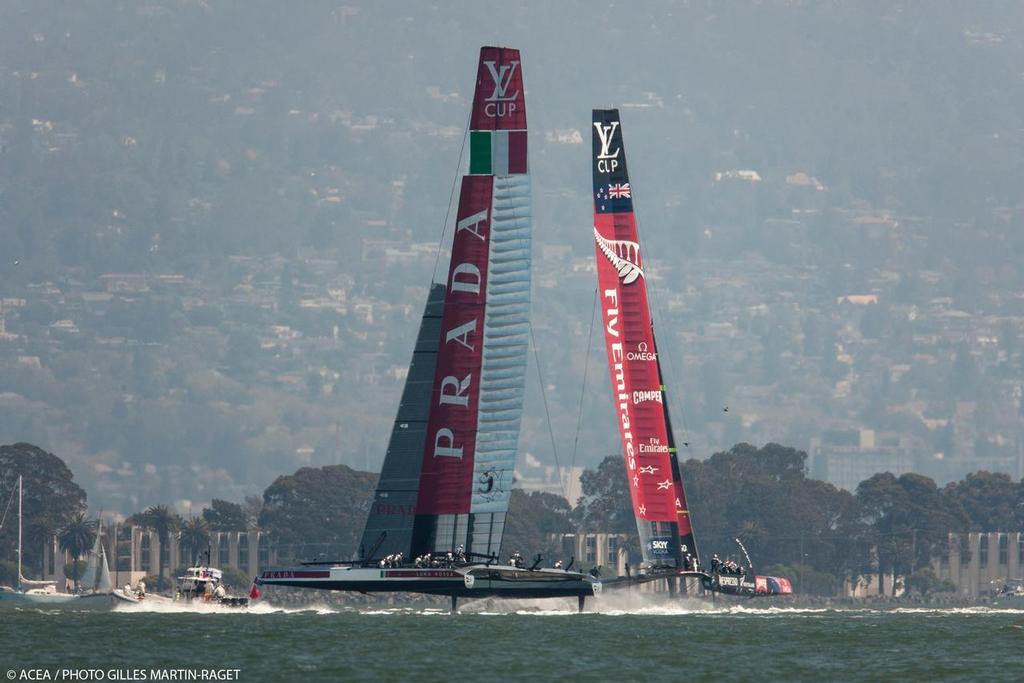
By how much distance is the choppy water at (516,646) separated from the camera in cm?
6222

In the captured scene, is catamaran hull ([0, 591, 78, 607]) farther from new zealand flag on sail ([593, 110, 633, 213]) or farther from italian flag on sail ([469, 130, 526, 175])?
italian flag on sail ([469, 130, 526, 175])

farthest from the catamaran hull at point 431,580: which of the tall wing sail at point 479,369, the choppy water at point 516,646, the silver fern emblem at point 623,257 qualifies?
the silver fern emblem at point 623,257

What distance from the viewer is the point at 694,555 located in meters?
93.8

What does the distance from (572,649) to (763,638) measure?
9.92m

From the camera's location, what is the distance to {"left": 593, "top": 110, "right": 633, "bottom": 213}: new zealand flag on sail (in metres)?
94.5

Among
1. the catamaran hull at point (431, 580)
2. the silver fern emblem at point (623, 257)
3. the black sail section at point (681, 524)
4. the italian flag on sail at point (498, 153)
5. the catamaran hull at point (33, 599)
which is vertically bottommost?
the catamaran hull at point (33, 599)

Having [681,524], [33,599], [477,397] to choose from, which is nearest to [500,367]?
[477,397]

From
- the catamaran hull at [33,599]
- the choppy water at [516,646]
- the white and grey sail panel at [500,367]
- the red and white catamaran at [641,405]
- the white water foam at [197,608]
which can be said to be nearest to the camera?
the choppy water at [516,646]

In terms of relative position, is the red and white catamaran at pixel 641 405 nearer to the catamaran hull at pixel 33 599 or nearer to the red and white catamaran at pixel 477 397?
the red and white catamaran at pixel 477 397

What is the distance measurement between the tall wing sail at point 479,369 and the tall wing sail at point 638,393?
14.1m

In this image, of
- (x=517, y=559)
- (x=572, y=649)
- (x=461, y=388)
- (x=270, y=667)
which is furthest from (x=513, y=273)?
(x=270, y=667)

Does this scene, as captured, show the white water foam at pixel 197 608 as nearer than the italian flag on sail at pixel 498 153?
No

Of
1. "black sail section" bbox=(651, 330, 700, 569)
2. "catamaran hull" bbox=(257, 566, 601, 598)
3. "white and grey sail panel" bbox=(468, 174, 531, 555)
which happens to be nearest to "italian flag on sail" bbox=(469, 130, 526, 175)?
"white and grey sail panel" bbox=(468, 174, 531, 555)

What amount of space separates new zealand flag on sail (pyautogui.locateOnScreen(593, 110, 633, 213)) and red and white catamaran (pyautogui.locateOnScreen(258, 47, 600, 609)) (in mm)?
14833
